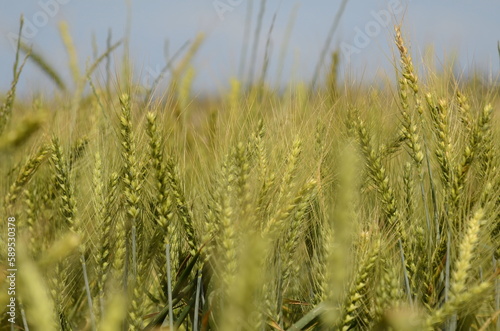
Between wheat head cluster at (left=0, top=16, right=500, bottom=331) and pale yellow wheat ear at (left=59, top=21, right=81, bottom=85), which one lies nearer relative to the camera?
wheat head cluster at (left=0, top=16, right=500, bottom=331)

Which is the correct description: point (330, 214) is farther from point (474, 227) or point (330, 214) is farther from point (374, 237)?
point (474, 227)

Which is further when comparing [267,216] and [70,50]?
[70,50]

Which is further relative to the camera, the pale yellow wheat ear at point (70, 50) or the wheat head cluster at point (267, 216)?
the pale yellow wheat ear at point (70, 50)

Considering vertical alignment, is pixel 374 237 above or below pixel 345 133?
below

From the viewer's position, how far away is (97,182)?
999 millimetres

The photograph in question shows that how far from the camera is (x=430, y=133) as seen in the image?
1.14 m

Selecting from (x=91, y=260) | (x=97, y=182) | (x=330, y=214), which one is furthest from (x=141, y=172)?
(x=330, y=214)

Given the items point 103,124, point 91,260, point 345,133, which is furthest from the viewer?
point 103,124

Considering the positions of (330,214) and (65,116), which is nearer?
(330,214)

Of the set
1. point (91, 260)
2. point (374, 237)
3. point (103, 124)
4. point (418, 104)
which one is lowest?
point (91, 260)

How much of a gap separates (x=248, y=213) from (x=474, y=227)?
0.30 metres

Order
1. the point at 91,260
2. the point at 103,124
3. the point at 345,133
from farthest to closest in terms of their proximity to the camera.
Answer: the point at 103,124, the point at 345,133, the point at 91,260

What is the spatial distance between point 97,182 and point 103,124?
0.37 m

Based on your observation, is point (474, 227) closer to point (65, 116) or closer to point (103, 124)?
point (103, 124)
